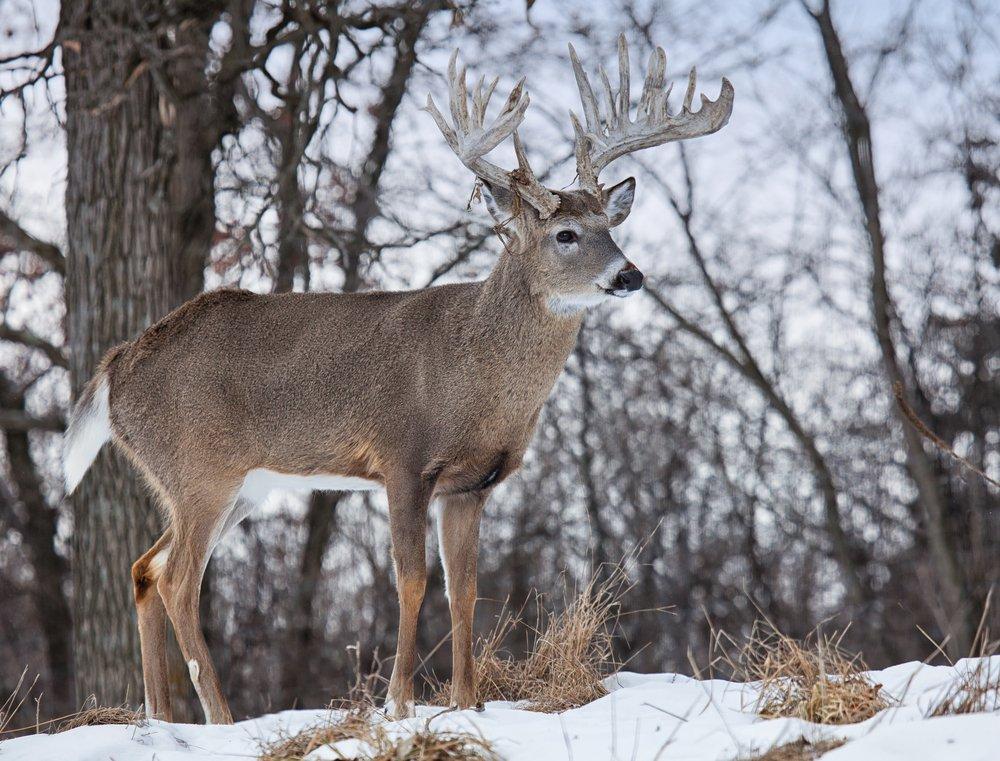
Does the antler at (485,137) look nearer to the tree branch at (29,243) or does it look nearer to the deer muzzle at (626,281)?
the deer muzzle at (626,281)

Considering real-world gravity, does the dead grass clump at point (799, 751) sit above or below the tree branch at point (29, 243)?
below

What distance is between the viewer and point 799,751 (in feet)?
11.5

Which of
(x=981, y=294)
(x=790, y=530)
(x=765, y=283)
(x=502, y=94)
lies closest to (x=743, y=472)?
(x=790, y=530)

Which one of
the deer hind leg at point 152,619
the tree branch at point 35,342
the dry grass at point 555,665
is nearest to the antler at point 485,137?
the dry grass at point 555,665

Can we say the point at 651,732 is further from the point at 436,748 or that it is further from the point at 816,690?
the point at 436,748

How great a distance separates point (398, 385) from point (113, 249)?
3.38 metres

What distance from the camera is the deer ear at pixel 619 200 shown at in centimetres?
640

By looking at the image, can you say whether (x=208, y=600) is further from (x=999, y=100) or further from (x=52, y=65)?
(x=999, y=100)

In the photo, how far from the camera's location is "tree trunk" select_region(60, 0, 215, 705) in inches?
313

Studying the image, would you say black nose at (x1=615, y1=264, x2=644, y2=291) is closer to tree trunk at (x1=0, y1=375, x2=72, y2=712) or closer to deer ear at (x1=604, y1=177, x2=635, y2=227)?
deer ear at (x1=604, y1=177, x2=635, y2=227)

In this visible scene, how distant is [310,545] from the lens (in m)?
13.0

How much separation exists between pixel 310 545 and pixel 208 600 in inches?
141

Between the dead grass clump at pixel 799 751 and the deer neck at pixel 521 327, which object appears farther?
the deer neck at pixel 521 327

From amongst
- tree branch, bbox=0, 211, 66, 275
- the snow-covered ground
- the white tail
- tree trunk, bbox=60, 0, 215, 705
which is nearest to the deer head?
the snow-covered ground
